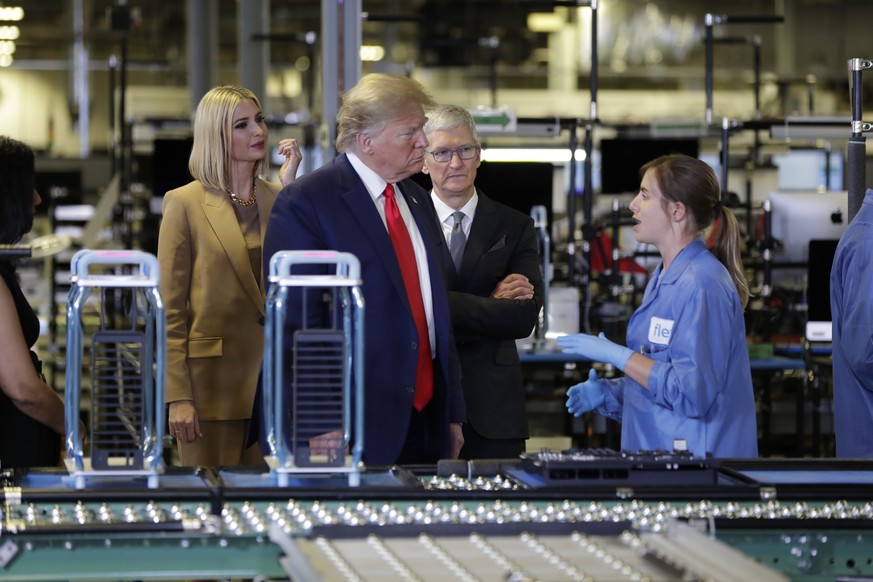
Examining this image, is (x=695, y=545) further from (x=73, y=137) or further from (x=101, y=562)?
(x=73, y=137)

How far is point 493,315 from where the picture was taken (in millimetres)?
3258

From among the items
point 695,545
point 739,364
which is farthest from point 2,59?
point 695,545

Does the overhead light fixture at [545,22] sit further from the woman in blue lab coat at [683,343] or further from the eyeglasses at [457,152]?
the woman in blue lab coat at [683,343]

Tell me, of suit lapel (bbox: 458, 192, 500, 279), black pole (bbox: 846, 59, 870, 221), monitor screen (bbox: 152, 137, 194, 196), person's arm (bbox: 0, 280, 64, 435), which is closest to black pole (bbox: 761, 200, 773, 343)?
black pole (bbox: 846, 59, 870, 221)

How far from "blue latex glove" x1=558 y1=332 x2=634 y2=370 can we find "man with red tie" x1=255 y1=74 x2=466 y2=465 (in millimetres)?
256

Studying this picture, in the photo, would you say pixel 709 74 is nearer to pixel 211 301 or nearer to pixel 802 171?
pixel 211 301

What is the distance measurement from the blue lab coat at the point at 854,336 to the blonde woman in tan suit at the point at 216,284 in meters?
1.42

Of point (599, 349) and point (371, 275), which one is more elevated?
point (371, 275)

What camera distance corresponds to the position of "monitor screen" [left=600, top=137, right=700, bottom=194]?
7.77 metres

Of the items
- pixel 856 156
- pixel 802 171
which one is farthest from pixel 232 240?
pixel 802 171

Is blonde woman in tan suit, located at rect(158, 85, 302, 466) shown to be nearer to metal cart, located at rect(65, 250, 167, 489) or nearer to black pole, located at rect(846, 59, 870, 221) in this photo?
metal cart, located at rect(65, 250, 167, 489)

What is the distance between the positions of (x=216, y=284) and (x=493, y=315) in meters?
0.69

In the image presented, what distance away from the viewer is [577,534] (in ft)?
6.30

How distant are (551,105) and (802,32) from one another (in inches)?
117
